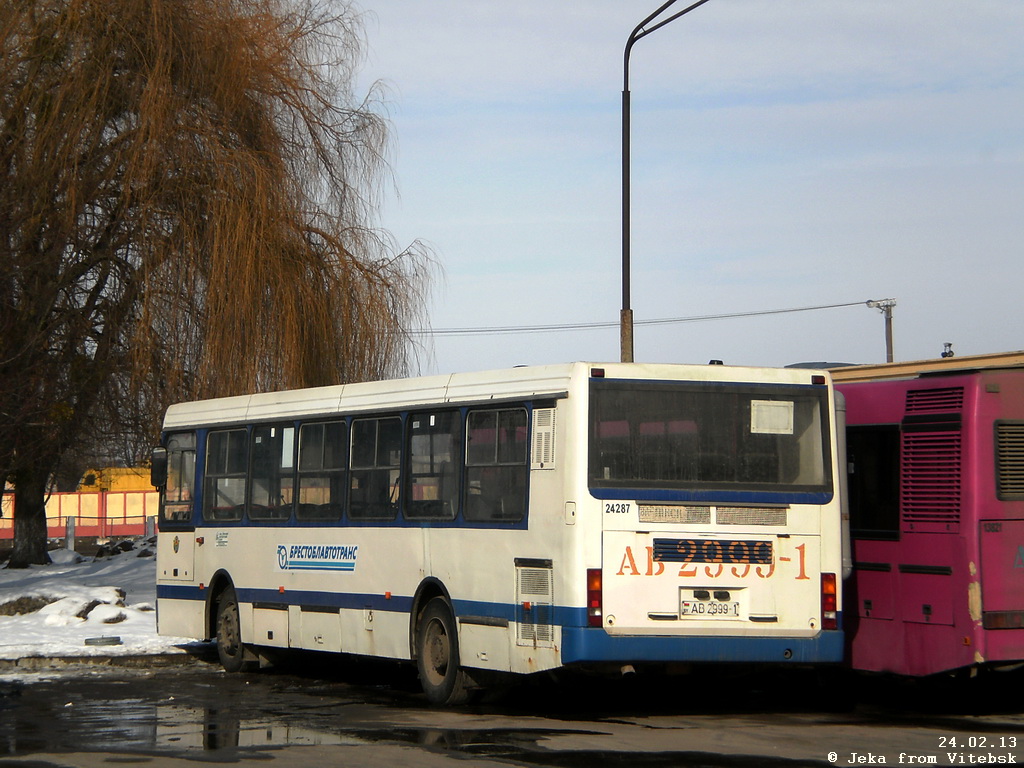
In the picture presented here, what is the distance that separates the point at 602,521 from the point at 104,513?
164ft

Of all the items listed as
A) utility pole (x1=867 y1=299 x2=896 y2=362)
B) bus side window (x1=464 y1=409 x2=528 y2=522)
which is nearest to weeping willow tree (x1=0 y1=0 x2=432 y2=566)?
bus side window (x1=464 y1=409 x2=528 y2=522)

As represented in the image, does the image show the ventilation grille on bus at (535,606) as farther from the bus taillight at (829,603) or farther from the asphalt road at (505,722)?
the bus taillight at (829,603)

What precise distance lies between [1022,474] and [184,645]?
11330 mm

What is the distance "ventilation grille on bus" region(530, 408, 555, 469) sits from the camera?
475 inches

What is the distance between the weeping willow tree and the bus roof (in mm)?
5932

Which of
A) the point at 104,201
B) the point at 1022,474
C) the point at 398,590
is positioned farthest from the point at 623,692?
the point at 104,201

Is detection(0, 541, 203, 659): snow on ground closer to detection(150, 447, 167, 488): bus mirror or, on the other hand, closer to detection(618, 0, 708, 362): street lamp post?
detection(150, 447, 167, 488): bus mirror

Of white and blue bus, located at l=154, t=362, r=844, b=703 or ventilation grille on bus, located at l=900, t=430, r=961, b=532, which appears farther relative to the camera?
ventilation grille on bus, located at l=900, t=430, r=961, b=532

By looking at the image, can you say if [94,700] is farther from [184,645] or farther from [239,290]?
[239,290]

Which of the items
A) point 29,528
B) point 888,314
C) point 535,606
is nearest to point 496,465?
point 535,606

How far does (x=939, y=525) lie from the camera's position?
12219 millimetres

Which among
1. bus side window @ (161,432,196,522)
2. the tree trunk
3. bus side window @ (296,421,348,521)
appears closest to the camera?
bus side window @ (296,421,348,521)

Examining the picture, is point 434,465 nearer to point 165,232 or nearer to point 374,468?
point 374,468

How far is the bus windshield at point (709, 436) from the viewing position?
11906mm
